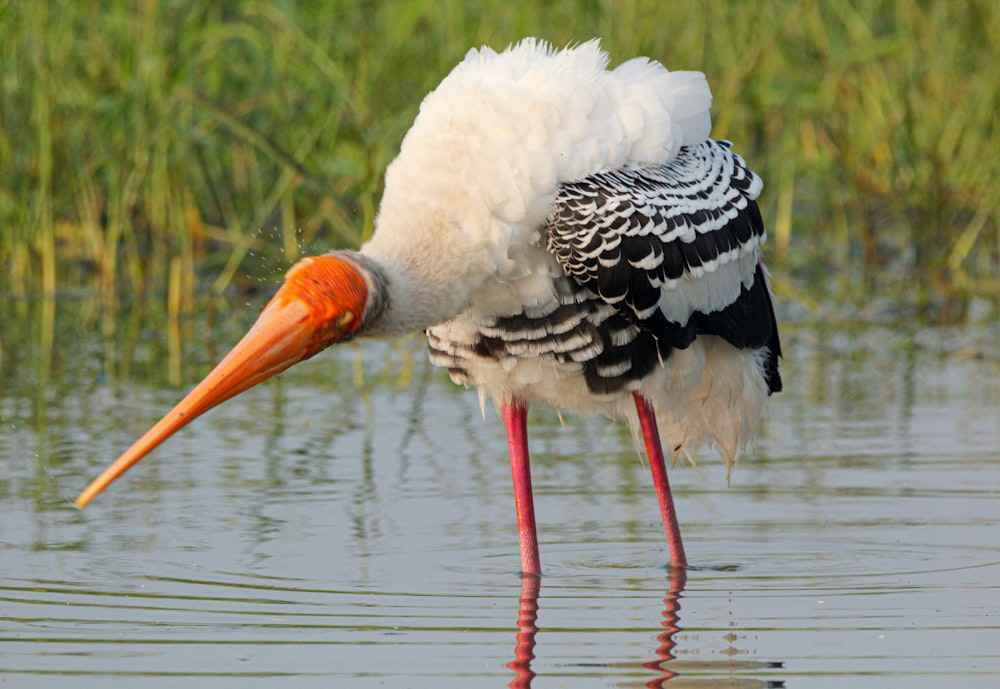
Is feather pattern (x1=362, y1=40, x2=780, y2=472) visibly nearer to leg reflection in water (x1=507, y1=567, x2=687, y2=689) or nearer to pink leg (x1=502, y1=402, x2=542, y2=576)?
pink leg (x1=502, y1=402, x2=542, y2=576)

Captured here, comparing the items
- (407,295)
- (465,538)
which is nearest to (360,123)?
(465,538)

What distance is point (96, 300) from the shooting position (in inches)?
451

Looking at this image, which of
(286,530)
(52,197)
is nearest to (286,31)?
(52,197)

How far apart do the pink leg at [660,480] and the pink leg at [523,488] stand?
1.24 ft

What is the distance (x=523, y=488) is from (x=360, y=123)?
164 inches

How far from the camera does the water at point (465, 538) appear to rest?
4.80m

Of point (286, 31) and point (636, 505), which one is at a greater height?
point (286, 31)

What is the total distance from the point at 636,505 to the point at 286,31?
13.7ft

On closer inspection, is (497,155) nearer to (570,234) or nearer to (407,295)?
(570,234)

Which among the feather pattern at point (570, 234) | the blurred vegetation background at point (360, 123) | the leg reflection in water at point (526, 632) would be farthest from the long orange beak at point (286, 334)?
the blurred vegetation background at point (360, 123)

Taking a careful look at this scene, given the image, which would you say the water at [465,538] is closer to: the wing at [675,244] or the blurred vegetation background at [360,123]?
the wing at [675,244]

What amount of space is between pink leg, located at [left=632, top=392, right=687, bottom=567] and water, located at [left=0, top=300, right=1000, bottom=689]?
10 centimetres

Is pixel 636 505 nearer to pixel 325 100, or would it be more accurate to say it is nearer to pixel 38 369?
pixel 38 369

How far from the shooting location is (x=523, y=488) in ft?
20.3
